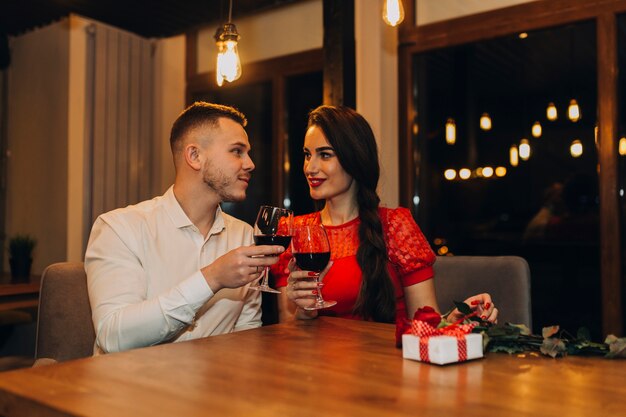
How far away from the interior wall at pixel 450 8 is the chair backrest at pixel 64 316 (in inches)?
107

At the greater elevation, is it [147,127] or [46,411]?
[147,127]

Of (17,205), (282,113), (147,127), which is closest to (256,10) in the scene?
(282,113)

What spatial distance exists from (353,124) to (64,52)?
341 centimetres

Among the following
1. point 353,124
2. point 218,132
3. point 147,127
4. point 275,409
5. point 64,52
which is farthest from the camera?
point 147,127

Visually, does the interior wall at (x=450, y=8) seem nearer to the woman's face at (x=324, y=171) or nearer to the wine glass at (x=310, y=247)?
the woman's face at (x=324, y=171)

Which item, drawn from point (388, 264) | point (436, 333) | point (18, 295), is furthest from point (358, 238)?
point (18, 295)

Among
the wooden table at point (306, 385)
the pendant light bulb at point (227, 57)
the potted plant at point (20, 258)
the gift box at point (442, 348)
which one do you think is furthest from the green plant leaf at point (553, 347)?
the potted plant at point (20, 258)

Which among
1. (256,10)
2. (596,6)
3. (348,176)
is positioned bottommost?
(348,176)

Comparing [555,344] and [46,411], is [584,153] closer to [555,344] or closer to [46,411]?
[555,344]

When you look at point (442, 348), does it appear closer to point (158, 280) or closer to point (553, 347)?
point (553, 347)

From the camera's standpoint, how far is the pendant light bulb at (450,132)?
12.0ft

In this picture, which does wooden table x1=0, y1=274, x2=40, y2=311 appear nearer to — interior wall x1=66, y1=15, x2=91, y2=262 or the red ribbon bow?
interior wall x1=66, y1=15, x2=91, y2=262

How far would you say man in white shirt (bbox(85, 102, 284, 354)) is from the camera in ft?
5.18

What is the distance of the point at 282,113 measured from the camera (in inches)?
176
